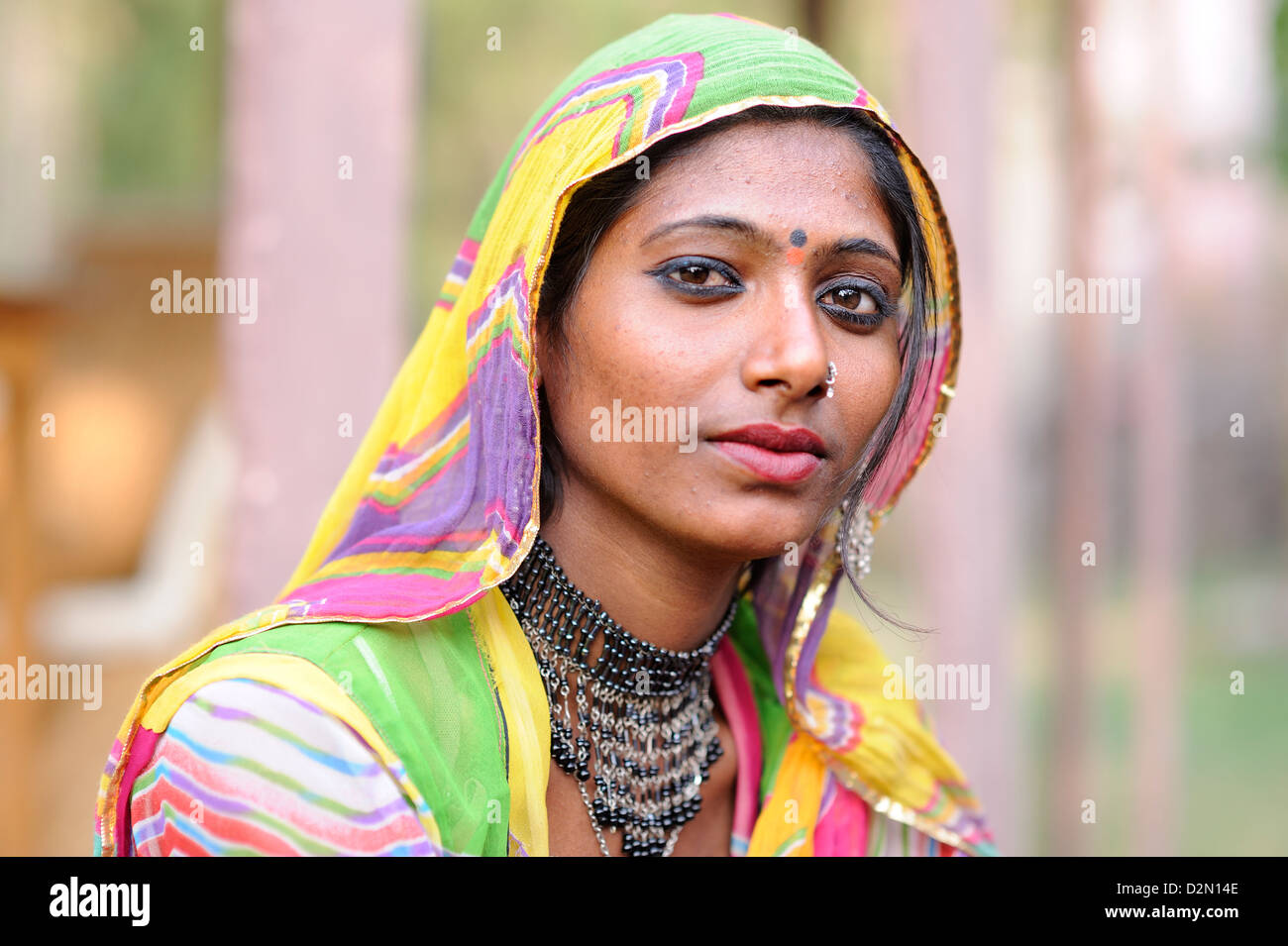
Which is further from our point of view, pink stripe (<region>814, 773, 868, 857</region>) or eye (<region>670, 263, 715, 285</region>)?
pink stripe (<region>814, 773, 868, 857</region>)

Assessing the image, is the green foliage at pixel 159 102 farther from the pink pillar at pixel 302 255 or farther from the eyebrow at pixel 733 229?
the eyebrow at pixel 733 229

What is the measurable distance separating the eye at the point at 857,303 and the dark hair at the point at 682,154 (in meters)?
0.11

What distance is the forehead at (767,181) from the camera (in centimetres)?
148

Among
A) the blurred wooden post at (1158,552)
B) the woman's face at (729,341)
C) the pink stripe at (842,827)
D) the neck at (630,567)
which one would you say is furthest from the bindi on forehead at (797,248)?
the blurred wooden post at (1158,552)

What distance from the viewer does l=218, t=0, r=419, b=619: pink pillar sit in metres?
2.19

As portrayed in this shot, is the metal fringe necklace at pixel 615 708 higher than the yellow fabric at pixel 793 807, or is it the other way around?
the metal fringe necklace at pixel 615 708

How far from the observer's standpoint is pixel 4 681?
3.76m

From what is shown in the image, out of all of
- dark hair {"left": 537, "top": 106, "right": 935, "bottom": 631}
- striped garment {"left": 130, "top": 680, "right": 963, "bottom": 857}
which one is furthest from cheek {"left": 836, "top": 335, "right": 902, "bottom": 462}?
striped garment {"left": 130, "top": 680, "right": 963, "bottom": 857}

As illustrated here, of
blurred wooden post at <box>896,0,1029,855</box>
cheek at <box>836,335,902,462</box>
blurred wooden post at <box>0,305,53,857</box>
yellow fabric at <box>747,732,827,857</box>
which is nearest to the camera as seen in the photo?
cheek at <box>836,335,902,462</box>

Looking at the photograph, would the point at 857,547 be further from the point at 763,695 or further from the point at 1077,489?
the point at 1077,489

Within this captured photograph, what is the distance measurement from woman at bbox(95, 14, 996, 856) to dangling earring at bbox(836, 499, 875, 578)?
109 mm

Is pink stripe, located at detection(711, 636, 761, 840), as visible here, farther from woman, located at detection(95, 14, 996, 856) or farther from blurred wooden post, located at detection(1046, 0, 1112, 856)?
blurred wooden post, located at detection(1046, 0, 1112, 856)

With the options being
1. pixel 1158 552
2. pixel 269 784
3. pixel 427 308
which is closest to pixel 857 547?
pixel 269 784

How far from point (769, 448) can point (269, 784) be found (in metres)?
0.71
